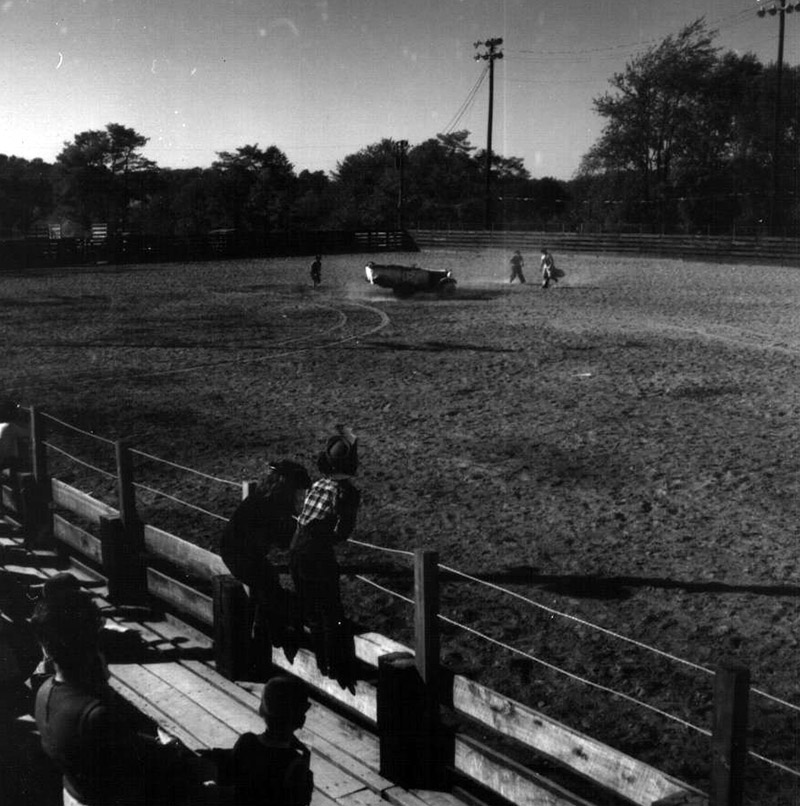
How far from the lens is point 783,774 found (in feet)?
18.0

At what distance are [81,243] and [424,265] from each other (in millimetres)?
18806

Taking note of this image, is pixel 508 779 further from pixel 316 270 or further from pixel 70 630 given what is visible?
pixel 316 270

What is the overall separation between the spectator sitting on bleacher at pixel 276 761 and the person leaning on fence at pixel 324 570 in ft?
5.80

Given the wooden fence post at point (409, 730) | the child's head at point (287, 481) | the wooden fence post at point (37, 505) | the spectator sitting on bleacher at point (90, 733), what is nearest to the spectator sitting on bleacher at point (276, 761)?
the spectator sitting on bleacher at point (90, 733)

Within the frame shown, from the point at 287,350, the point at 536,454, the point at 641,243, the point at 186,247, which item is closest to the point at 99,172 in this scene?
the point at 186,247

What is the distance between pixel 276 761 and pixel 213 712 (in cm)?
215

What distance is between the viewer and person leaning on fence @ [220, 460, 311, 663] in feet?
19.5

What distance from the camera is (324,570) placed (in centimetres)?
577

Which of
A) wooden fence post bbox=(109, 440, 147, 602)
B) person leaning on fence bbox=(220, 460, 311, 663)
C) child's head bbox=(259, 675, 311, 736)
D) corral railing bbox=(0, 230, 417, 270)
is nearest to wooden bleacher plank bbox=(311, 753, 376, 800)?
person leaning on fence bbox=(220, 460, 311, 663)

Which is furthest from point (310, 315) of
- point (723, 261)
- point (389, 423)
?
point (723, 261)

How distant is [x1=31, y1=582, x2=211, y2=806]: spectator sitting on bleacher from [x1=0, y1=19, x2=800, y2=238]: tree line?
2222 inches

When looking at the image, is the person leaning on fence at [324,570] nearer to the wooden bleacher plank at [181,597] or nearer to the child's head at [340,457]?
the child's head at [340,457]

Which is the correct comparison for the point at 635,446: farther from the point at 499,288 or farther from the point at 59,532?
the point at 499,288

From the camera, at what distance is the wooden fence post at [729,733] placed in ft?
11.7
